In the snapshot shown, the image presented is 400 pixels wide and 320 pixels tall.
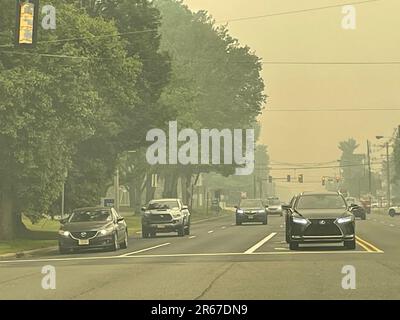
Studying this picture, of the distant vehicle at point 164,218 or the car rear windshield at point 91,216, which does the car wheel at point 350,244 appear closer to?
the car rear windshield at point 91,216

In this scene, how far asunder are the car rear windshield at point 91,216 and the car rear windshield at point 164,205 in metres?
9.10

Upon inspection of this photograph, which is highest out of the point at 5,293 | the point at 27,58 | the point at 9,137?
the point at 27,58

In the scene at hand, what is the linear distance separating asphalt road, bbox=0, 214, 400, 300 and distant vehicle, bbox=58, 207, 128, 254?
57 centimetres

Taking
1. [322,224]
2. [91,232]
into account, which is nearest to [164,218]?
[91,232]

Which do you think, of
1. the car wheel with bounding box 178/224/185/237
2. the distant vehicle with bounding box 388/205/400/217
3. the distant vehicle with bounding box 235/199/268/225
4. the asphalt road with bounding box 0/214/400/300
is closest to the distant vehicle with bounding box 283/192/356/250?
the asphalt road with bounding box 0/214/400/300

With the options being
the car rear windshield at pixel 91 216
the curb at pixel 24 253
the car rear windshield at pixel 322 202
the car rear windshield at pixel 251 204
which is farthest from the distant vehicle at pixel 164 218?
the car rear windshield at pixel 251 204

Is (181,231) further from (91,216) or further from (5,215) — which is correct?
(91,216)

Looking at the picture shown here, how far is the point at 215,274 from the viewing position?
1741 cm

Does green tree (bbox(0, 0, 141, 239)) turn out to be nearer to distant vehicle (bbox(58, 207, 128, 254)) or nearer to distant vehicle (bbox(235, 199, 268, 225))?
distant vehicle (bbox(58, 207, 128, 254))

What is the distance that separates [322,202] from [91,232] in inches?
296

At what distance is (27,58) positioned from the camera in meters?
30.4

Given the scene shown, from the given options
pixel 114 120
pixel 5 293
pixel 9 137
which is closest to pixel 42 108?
pixel 9 137

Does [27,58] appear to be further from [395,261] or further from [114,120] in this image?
[395,261]

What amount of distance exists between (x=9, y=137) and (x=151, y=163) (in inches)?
1521
